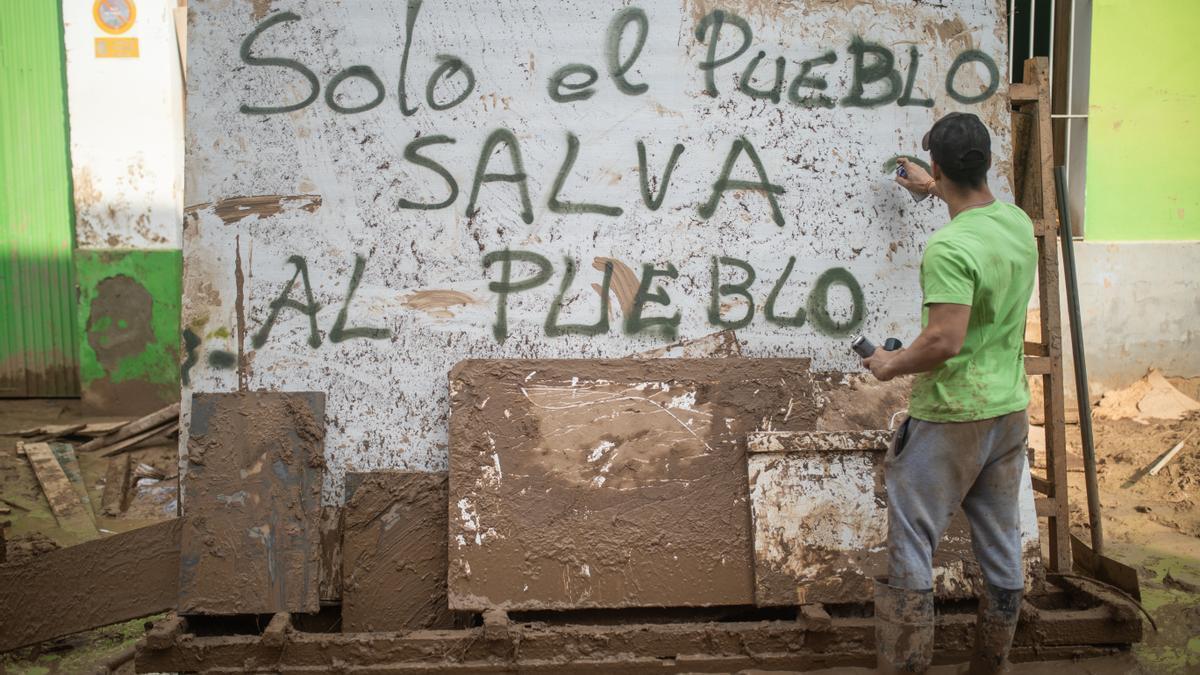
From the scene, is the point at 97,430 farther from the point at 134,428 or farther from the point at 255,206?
the point at 255,206

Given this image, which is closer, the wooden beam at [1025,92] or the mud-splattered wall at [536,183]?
the mud-splattered wall at [536,183]

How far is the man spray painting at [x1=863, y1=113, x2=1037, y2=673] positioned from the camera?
2889mm

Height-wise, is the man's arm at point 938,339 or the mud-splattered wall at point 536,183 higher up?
the mud-splattered wall at point 536,183

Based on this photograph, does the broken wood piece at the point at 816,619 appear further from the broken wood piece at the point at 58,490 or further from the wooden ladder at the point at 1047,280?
the broken wood piece at the point at 58,490

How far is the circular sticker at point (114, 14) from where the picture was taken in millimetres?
7078

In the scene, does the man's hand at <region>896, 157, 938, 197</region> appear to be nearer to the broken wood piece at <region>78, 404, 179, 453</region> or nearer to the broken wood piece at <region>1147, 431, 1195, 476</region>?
the broken wood piece at <region>1147, 431, 1195, 476</region>

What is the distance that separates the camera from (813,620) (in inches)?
139

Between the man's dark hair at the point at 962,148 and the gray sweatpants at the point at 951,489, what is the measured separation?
769 mm

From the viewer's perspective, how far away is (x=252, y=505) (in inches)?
145

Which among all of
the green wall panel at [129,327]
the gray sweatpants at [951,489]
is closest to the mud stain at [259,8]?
the gray sweatpants at [951,489]

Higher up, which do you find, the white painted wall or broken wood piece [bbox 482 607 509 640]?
the white painted wall

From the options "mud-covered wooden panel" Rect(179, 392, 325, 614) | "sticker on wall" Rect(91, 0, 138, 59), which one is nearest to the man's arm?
"mud-covered wooden panel" Rect(179, 392, 325, 614)

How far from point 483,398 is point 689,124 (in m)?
1.41

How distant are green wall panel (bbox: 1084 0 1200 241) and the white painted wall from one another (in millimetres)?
6698
